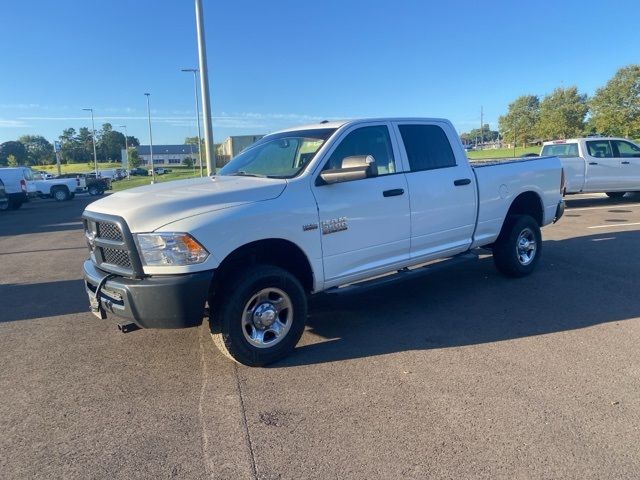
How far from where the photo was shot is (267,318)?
4098mm

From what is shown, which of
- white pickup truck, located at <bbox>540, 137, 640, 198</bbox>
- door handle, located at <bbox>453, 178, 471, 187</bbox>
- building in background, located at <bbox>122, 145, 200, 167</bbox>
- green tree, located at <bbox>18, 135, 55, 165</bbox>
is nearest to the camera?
door handle, located at <bbox>453, 178, 471, 187</bbox>

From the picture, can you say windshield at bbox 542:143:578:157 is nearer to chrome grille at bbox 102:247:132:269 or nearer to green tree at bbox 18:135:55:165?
chrome grille at bbox 102:247:132:269

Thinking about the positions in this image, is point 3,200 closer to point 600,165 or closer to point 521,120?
point 600,165

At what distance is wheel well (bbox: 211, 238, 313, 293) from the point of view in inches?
158

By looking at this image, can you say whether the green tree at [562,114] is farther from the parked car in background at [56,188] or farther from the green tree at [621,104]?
the parked car in background at [56,188]

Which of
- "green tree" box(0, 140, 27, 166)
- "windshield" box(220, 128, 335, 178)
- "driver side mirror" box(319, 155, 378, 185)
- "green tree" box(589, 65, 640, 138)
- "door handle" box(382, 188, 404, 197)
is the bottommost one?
"door handle" box(382, 188, 404, 197)

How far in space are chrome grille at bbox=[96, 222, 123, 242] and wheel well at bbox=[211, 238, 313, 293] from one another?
0.81 metres

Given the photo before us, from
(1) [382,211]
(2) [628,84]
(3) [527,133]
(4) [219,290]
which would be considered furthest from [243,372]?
(3) [527,133]

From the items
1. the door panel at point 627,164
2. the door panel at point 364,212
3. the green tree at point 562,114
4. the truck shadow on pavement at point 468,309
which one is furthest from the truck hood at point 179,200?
the green tree at point 562,114

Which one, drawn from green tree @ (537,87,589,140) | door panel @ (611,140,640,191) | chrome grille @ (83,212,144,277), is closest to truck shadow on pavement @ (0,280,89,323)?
chrome grille @ (83,212,144,277)

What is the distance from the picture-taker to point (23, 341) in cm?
487

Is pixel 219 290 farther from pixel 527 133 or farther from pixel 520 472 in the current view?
pixel 527 133

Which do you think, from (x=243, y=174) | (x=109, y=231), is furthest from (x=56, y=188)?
(x=109, y=231)

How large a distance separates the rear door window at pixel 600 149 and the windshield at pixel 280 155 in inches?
475
